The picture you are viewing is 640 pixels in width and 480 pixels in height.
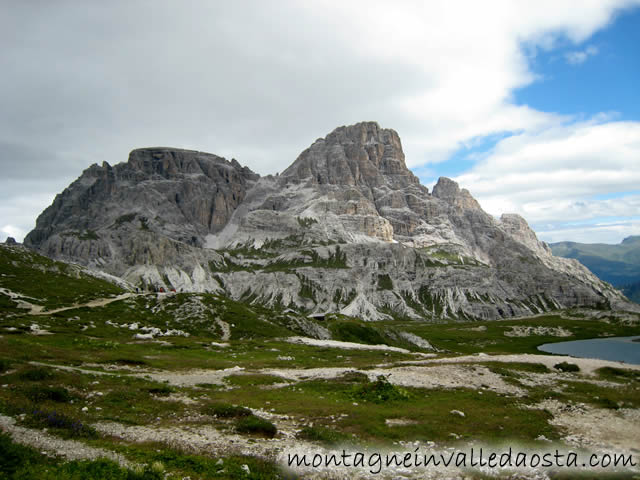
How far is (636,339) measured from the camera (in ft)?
596

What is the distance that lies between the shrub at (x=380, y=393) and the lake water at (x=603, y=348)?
133m

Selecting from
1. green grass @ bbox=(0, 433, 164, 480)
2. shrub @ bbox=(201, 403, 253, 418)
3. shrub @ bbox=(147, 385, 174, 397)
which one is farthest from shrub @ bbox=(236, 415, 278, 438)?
shrub @ bbox=(147, 385, 174, 397)

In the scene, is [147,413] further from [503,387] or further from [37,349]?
[503,387]

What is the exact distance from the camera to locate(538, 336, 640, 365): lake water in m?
136

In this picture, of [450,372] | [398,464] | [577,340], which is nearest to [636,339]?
[577,340]

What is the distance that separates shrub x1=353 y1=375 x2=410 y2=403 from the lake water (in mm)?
133499

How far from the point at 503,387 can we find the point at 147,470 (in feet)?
108

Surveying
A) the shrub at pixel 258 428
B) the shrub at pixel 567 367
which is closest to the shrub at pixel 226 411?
the shrub at pixel 258 428

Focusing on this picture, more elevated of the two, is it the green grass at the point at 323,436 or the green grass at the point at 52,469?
the green grass at the point at 52,469

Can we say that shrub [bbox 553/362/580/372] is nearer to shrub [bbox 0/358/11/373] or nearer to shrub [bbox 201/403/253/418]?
shrub [bbox 201/403/253/418]

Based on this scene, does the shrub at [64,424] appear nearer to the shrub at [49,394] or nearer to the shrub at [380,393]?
the shrub at [49,394]

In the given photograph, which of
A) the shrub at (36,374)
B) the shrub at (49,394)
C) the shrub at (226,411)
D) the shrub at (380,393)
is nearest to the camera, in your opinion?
the shrub at (49,394)

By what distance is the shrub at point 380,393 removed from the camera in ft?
96.4

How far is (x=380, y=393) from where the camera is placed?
30.1m
